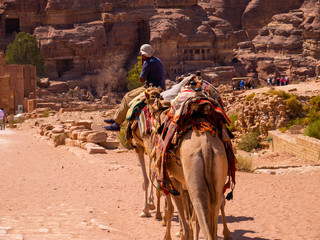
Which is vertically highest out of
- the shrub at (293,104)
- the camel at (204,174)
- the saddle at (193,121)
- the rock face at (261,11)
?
the rock face at (261,11)

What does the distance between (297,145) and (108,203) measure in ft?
25.0

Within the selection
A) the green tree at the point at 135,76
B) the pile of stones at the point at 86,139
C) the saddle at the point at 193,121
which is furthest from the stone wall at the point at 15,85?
the saddle at the point at 193,121

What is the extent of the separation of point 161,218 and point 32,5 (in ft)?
211

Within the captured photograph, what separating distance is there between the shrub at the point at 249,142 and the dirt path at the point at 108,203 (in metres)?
5.34

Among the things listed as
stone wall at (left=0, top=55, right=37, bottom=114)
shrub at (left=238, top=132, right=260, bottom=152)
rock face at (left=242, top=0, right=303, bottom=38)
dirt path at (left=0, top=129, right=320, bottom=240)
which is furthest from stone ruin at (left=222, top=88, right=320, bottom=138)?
rock face at (left=242, top=0, right=303, bottom=38)

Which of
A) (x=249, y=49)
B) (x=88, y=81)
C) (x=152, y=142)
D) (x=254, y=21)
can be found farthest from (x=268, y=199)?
(x=254, y=21)

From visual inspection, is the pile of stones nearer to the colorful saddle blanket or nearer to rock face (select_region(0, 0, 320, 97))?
the colorful saddle blanket

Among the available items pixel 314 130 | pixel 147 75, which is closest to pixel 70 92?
pixel 314 130

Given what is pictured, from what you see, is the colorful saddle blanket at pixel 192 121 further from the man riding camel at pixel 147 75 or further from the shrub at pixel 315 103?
the shrub at pixel 315 103

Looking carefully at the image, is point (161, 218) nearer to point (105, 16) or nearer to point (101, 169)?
point (101, 169)

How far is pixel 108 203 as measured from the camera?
27.3ft

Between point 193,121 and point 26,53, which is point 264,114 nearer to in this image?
point 193,121

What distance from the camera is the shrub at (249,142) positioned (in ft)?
56.6

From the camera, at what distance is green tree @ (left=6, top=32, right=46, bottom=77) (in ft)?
186
